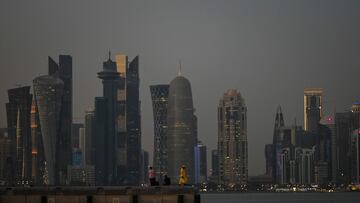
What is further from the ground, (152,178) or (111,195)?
(152,178)

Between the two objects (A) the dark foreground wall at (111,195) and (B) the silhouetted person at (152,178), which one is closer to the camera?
(A) the dark foreground wall at (111,195)

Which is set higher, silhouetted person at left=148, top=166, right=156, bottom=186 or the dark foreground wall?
silhouetted person at left=148, top=166, right=156, bottom=186

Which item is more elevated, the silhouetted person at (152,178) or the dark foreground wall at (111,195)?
the silhouetted person at (152,178)

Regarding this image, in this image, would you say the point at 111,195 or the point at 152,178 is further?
the point at 152,178

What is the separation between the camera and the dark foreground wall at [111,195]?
4753 cm

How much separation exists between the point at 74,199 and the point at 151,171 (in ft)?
18.7

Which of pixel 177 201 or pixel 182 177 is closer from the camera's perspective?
pixel 177 201

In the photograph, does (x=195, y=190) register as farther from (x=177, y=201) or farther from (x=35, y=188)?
(x=35, y=188)

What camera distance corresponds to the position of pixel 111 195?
47812 millimetres

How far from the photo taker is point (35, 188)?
49.1m

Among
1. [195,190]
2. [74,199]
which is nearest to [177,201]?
[195,190]

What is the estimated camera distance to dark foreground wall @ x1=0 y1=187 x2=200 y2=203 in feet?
156

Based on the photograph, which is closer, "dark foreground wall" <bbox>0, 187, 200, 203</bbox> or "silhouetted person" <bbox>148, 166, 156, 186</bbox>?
"dark foreground wall" <bbox>0, 187, 200, 203</bbox>

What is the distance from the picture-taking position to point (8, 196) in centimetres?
4906
